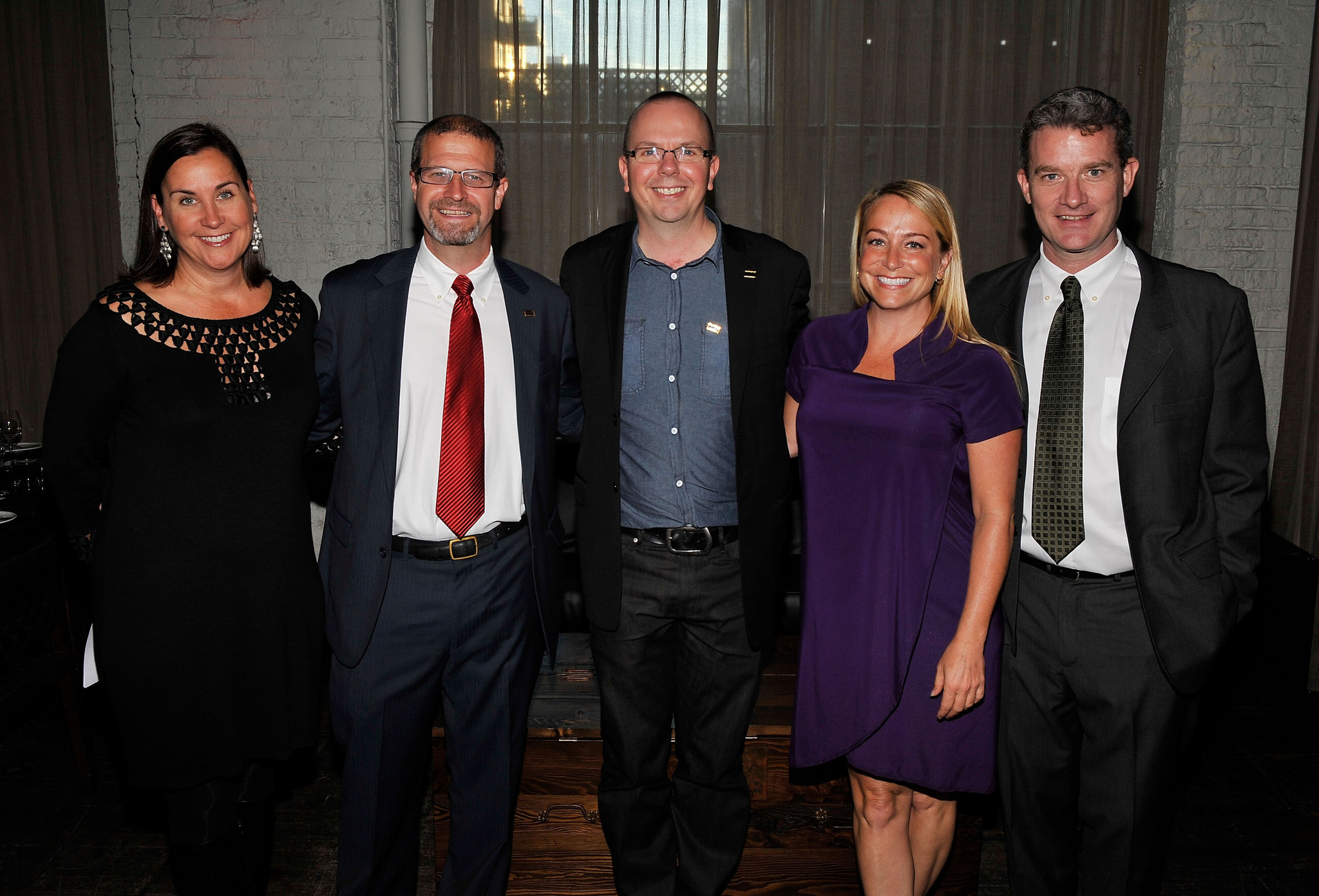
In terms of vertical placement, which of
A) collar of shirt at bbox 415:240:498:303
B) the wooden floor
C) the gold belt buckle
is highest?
collar of shirt at bbox 415:240:498:303

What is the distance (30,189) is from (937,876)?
4.60 metres

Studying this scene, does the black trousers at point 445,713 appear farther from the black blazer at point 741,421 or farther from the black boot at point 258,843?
the black boot at point 258,843

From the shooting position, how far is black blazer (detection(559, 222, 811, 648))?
217 cm

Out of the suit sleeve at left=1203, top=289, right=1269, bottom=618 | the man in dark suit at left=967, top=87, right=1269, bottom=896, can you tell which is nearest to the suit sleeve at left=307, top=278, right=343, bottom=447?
the man in dark suit at left=967, top=87, right=1269, bottom=896

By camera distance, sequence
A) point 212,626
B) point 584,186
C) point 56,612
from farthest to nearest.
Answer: point 584,186 < point 56,612 < point 212,626

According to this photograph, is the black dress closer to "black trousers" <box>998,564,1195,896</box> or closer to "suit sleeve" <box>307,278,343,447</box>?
"suit sleeve" <box>307,278,343,447</box>

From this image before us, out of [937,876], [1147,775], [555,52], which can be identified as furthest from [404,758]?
[555,52]

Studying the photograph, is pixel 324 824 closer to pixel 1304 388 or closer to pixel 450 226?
pixel 450 226

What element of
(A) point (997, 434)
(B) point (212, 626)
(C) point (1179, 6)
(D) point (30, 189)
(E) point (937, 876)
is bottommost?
(E) point (937, 876)

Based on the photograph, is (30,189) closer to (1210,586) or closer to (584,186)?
(584,186)

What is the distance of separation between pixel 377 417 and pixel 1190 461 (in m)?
1.68

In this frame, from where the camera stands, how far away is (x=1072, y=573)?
199 centimetres

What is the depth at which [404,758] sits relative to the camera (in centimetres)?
211

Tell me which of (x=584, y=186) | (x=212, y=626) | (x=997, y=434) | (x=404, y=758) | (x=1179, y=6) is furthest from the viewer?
(x=584, y=186)
